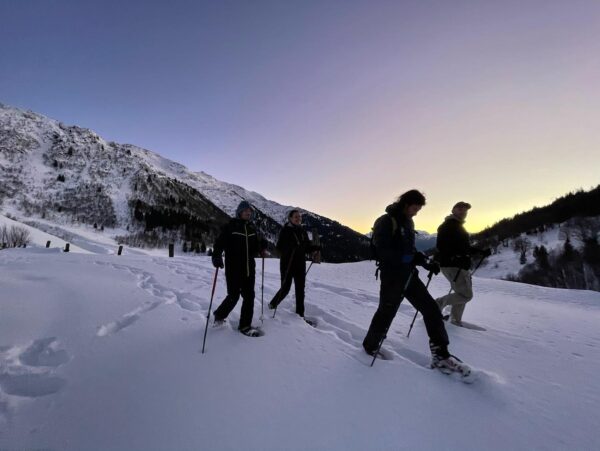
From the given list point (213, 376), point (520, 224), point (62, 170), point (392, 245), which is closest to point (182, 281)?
point (213, 376)

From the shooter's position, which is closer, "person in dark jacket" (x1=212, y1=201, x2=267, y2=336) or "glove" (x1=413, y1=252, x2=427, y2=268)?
"glove" (x1=413, y1=252, x2=427, y2=268)

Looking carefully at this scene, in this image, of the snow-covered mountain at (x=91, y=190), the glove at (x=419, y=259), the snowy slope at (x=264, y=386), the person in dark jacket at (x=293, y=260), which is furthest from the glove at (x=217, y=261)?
the snow-covered mountain at (x=91, y=190)

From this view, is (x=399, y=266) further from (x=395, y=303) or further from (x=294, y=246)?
(x=294, y=246)

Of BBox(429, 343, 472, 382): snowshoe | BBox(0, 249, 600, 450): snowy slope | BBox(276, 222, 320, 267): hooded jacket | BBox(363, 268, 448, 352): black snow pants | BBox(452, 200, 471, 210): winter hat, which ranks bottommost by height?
BBox(0, 249, 600, 450): snowy slope

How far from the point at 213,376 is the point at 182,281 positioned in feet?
21.3

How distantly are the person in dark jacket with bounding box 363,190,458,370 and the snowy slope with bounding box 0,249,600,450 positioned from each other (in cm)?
56

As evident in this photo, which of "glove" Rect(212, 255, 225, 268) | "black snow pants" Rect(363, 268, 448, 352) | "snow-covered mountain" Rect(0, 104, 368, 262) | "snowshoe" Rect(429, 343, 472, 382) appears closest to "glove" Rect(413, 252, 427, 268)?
"black snow pants" Rect(363, 268, 448, 352)

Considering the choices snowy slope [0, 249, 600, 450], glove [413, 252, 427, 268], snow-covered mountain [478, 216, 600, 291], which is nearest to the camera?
snowy slope [0, 249, 600, 450]

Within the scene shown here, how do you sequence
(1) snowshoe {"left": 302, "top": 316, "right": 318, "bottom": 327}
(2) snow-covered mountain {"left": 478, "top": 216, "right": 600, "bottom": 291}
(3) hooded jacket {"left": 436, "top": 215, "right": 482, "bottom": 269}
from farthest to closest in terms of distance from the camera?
(2) snow-covered mountain {"left": 478, "top": 216, "right": 600, "bottom": 291} → (1) snowshoe {"left": 302, "top": 316, "right": 318, "bottom": 327} → (3) hooded jacket {"left": 436, "top": 215, "right": 482, "bottom": 269}

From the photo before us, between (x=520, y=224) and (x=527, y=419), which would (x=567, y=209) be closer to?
(x=520, y=224)

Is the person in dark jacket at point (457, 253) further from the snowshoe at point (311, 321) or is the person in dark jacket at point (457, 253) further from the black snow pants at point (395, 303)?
the snowshoe at point (311, 321)

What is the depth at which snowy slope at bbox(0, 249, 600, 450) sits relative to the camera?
2377mm

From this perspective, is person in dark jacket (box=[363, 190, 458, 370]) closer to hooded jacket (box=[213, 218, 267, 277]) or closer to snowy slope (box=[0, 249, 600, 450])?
snowy slope (box=[0, 249, 600, 450])

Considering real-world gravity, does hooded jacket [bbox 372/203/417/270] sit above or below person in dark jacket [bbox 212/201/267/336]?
above
